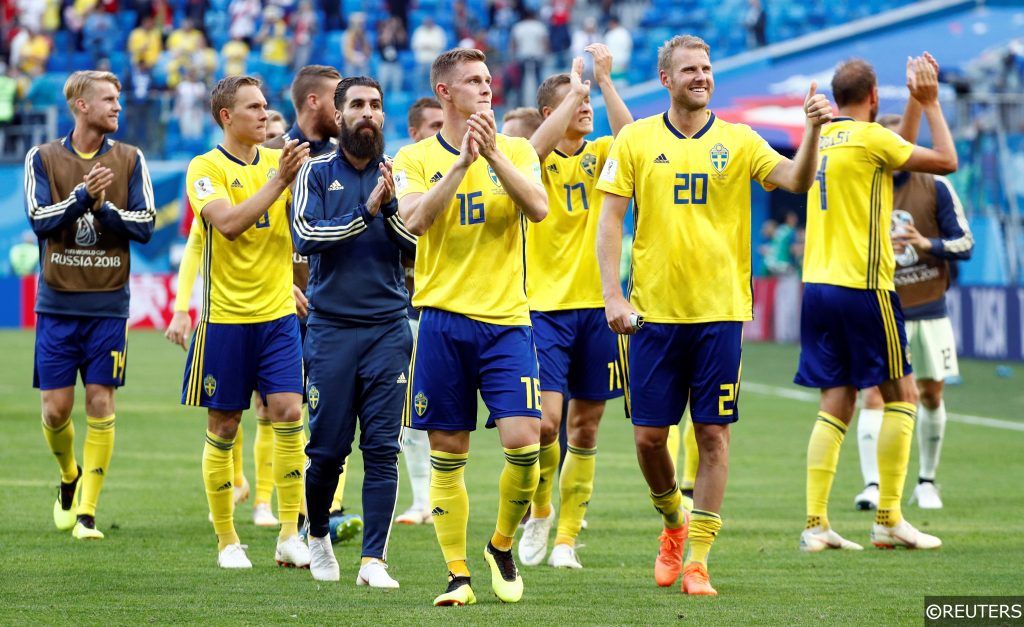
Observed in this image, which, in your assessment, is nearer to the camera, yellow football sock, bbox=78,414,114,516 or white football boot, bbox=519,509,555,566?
white football boot, bbox=519,509,555,566

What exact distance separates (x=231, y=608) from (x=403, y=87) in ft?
82.1

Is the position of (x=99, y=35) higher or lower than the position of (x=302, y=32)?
lower

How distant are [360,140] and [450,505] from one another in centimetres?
172

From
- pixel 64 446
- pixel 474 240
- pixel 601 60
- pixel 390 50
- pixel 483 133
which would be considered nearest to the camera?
pixel 483 133

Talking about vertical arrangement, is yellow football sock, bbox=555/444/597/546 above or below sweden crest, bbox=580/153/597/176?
below

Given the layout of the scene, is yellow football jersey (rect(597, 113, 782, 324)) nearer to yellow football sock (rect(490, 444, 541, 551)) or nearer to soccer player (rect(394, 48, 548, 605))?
soccer player (rect(394, 48, 548, 605))

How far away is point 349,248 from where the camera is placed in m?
7.12

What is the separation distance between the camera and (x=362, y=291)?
7.12 m

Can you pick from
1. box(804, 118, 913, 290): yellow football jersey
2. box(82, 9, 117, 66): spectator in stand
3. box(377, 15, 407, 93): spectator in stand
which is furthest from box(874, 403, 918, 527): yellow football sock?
box(82, 9, 117, 66): spectator in stand

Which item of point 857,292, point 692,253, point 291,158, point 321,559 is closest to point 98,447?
point 321,559

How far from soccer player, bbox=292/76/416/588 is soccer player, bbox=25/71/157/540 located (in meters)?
2.14

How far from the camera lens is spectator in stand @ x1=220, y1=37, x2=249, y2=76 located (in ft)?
108

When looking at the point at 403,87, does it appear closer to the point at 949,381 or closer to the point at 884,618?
the point at 949,381

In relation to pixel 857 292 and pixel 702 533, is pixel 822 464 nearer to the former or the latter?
pixel 857 292
